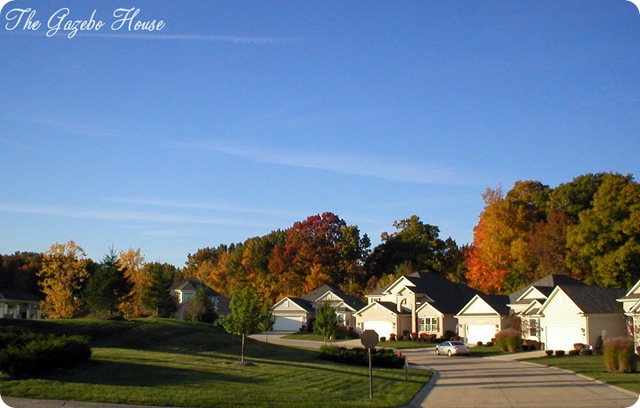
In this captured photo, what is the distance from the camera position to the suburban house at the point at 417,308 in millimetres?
74125

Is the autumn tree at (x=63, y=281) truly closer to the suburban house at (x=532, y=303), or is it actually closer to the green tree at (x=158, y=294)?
the green tree at (x=158, y=294)

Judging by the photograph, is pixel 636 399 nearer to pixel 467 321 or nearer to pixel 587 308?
pixel 587 308

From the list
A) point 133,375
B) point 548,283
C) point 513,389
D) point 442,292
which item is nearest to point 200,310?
point 442,292

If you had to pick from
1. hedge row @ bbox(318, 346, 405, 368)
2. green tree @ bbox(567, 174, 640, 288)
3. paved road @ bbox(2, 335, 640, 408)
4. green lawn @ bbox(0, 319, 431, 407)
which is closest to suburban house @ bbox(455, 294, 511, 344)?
green tree @ bbox(567, 174, 640, 288)

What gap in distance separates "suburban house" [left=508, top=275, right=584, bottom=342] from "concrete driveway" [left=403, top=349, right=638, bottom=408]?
55.1 feet

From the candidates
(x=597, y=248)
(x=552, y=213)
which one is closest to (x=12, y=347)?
(x=597, y=248)

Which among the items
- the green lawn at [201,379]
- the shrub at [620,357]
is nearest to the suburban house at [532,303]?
the shrub at [620,357]

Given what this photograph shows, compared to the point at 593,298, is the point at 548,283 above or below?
above

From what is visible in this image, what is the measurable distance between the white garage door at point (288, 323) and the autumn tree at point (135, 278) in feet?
58.8

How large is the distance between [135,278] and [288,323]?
20.5 metres

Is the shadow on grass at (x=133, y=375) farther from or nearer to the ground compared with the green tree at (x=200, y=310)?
nearer to the ground

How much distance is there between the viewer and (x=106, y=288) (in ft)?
188

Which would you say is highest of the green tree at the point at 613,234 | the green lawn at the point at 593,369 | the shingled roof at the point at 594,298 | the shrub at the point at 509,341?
the green tree at the point at 613,234

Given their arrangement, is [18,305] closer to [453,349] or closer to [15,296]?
[15,296]
